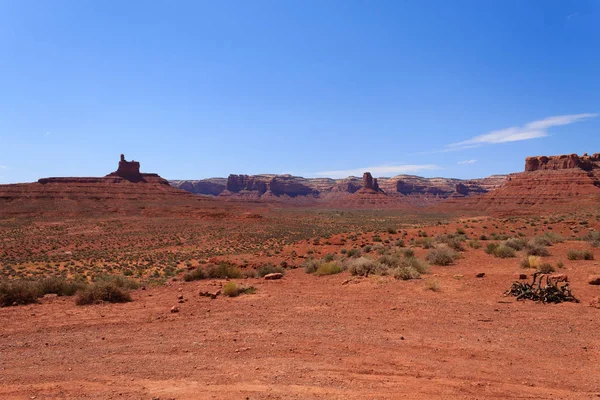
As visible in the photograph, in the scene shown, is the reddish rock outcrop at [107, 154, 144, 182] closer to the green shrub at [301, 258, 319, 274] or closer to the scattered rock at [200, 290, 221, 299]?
the green shrub at [301, 258, 319, 274]

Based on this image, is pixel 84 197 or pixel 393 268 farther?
pixel 84 197

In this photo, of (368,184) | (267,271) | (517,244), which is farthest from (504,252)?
(368,184)

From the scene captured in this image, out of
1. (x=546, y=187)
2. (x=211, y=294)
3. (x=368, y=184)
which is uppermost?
(x=368, y=184)

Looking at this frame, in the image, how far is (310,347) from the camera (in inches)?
281

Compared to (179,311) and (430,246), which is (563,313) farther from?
(430,246)

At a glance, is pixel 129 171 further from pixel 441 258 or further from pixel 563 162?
pixel 563 162

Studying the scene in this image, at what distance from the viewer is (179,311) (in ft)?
33.2

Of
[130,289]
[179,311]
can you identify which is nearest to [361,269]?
[179,311]

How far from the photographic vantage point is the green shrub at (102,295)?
1115 centimetres

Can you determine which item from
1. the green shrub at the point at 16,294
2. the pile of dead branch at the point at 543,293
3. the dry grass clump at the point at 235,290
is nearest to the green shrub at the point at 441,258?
the pile of dead branch at the point at 543,293

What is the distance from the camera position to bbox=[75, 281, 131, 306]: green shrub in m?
11.1

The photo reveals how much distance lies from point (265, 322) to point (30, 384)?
4569 mm

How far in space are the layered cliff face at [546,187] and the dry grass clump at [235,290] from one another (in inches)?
3457

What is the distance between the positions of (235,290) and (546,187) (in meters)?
112
